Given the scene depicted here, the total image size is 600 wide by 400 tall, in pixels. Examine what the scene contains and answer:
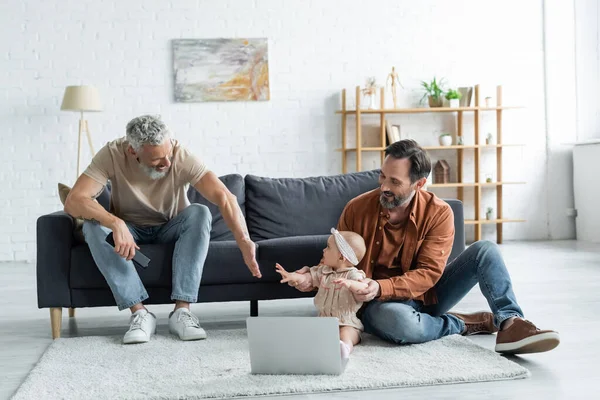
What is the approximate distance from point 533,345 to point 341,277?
703mm

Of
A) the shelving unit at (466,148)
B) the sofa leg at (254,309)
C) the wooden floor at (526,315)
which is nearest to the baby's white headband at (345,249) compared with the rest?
the wooden floor at (526,315)

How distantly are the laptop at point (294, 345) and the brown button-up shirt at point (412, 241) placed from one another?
418 mm

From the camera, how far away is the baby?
9.20 feet

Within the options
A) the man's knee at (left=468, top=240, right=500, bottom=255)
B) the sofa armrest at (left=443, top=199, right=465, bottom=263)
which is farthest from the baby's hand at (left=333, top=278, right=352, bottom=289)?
the sofa armrest at (left=443, top=199, right=465, bottom=263)

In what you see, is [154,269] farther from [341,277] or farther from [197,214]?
[341,277]

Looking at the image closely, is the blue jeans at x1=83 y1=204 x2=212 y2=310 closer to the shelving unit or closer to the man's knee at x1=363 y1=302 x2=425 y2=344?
the man's knee at x1=363 y1=302 x2=425 y2=344

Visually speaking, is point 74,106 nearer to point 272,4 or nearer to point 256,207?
point 272,4

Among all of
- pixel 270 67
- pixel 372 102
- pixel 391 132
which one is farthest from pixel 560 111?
pixel 270 67

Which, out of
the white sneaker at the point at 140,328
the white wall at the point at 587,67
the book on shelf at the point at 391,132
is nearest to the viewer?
the white sneaker at the point at 140,328

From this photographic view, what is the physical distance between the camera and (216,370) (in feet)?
8.66

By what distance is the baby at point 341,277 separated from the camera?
280 cm

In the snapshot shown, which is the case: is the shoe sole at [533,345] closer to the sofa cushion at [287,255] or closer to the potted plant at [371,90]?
the sofa cushion at [287,255]

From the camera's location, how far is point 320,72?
270 inches

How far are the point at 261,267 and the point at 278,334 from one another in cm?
102
